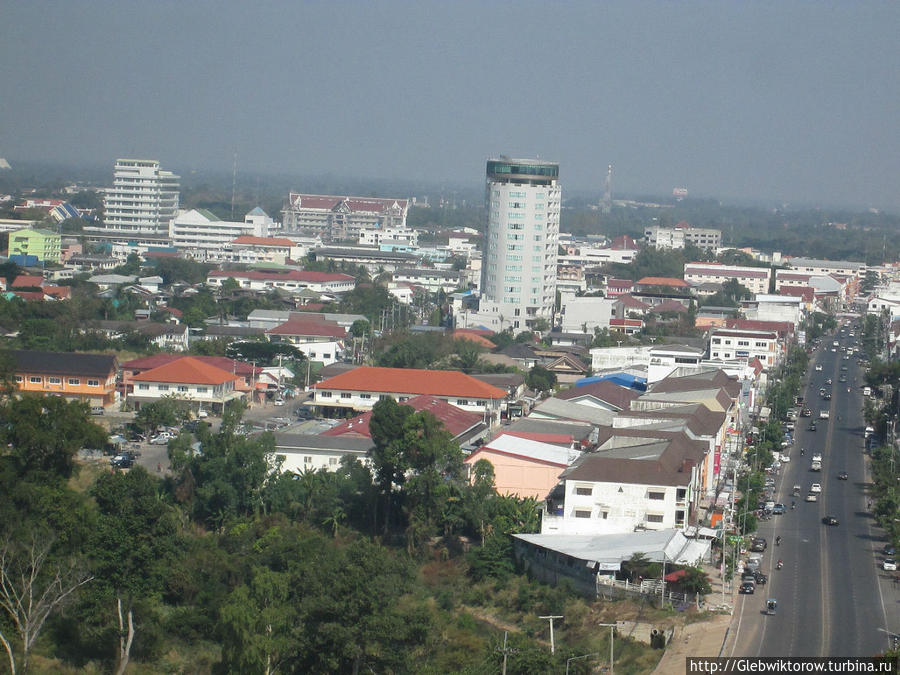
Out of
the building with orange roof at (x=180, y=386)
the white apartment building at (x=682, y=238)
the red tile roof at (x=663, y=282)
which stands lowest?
the building with orange roof at (x=180, y=386)

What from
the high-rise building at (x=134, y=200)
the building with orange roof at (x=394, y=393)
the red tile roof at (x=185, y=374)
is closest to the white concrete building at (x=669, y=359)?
the building with orange roof at (x=394, y=393)

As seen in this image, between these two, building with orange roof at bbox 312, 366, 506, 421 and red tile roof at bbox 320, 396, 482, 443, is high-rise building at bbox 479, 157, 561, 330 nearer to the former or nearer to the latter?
building with orange roof at bbox 312, 366, 506, 421

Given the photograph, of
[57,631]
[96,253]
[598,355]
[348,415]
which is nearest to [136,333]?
[348,415]

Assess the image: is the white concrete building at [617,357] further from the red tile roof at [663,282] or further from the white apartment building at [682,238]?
the white apartment building at [682,238]

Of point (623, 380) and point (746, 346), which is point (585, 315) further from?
point (623, 380)

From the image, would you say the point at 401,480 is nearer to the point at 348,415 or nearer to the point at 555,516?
the point at 555,516

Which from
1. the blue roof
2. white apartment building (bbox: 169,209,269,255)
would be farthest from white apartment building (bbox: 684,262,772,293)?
the blue roof

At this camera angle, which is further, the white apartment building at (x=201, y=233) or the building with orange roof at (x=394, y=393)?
the white apartment building at (x=201, y=233)
